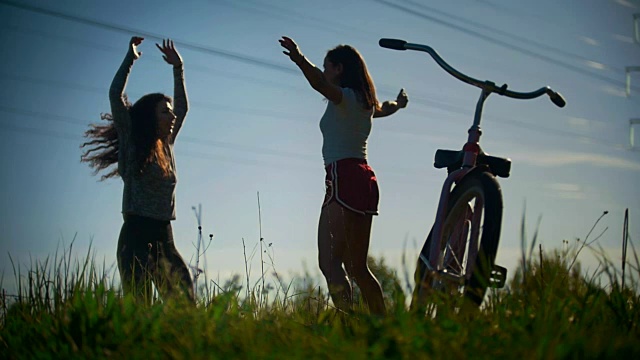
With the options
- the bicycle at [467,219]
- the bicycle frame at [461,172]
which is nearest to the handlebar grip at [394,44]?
the bicycle at [467,219]

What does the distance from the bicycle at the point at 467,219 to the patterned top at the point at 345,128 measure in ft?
3.01

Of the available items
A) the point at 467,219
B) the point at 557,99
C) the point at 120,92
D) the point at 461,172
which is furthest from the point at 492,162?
the point at 120,92

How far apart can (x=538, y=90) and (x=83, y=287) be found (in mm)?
2600

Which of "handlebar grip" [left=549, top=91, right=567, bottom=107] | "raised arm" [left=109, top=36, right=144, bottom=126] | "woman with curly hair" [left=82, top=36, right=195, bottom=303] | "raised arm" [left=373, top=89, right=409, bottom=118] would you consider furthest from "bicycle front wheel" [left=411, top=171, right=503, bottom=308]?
"raised arm" [left=109, top=36, right=144, bottom=126]

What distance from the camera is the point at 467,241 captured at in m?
4.85

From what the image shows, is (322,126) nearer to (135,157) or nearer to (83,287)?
(135,157)

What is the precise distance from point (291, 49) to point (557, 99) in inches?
62.7

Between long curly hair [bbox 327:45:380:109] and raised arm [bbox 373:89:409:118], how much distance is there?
0.39m

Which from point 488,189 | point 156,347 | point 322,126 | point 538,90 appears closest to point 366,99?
point 322,126

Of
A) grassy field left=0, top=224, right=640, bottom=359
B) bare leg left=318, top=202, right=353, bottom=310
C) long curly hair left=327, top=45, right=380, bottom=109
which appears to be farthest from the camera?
long curly hair left=327, top=45, right=380, bottom=109

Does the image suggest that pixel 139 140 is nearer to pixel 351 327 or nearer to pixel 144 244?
pixel 144 244

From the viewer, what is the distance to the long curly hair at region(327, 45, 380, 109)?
250 inches

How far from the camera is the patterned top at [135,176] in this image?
7.20 metres

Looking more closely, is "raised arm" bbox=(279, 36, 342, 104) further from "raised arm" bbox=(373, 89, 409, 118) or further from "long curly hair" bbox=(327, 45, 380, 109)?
"raised arm" bbox=(373, 89, 409, 118)
